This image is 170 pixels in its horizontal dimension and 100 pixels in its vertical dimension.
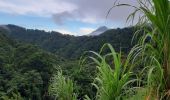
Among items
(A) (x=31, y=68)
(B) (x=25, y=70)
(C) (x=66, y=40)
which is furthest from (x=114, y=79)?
(C) (x=66, y=40)

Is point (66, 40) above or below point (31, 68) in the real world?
above

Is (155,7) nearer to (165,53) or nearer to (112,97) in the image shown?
(165,53)

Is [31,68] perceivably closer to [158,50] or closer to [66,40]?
[66,40]

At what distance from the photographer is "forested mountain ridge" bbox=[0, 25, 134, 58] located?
5325cm

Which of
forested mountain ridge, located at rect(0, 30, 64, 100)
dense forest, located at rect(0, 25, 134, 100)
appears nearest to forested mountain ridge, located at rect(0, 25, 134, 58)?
dense forest, located at rect(0, 25, 134, 100)

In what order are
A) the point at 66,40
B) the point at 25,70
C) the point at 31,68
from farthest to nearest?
the point at 66,40
the point at 31,68
the point at 25,70

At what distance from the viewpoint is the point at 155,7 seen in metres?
1.95

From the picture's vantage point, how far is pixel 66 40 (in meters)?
80.4

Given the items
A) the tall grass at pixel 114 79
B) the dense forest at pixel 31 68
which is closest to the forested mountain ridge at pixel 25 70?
the dense forest at pixel 31 68

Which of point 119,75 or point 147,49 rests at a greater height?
point 147,49

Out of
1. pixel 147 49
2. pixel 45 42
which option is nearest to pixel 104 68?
pixel 147 49

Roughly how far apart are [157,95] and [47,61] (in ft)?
143

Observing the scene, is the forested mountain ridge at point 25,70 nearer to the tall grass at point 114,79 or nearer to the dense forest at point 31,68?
the dense forest at point 31,68

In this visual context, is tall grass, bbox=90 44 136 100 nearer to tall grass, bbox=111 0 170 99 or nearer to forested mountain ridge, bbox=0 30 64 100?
tall grass, bbox=111 0 170 99
